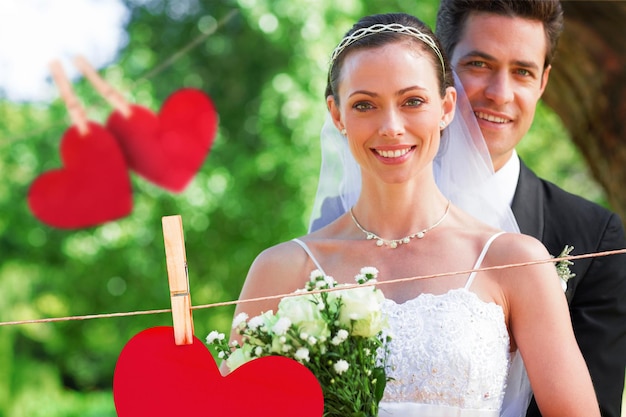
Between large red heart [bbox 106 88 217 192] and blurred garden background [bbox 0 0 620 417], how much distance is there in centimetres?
32

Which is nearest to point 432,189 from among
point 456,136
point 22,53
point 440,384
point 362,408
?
point 456,136

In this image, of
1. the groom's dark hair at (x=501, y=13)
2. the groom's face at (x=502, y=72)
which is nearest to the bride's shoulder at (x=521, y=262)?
the groom's face at (x=502, y=72)

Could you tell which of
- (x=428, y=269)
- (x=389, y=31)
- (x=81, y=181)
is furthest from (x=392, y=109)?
(x=81, y=181)

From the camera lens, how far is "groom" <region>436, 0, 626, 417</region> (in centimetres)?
295

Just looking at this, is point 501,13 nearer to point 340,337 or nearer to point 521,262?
point 521,262

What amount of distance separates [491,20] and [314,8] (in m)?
4.51

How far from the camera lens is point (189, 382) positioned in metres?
2.04

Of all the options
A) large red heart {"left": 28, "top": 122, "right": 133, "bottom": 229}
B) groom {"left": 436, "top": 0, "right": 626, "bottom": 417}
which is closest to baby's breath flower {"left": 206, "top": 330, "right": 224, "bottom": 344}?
groom {"left": 436, "top": 0, "right": 626, "bottom": 417}

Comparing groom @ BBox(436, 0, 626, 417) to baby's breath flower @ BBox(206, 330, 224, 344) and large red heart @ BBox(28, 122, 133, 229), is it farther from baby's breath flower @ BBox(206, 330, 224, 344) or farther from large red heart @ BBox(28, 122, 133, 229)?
large red heart @ BBox(28, 122, 133, 229)

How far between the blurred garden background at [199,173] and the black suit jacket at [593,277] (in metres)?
4.43

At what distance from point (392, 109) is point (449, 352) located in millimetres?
632

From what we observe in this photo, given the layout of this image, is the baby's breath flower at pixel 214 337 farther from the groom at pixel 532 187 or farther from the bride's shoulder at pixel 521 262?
the groom at pixel 532 187

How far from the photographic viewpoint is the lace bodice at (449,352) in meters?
2.48

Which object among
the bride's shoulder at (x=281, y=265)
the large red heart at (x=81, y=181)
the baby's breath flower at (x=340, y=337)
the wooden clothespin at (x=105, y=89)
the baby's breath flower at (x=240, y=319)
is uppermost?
the wooden clothespin at (x=105, y=89)
